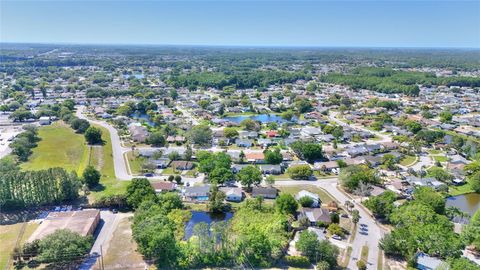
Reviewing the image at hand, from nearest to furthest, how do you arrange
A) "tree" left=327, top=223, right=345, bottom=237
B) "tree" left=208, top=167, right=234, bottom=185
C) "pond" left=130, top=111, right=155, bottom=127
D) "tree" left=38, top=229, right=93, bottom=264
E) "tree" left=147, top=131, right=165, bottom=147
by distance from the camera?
"tree" left=38, top=229, right=93, bottom=264 < "tree" left=327, top=223, right=345, bottom=237 < "tree" left=208, top=167, right=234, bottom=185 < "tree" left=147, top=131, right=165, bottom=147 < "pond" left=130, top=111, right=155, bottom=127

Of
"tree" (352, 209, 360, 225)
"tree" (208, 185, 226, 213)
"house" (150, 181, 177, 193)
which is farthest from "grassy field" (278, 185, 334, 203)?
"house" (150, 181, 177, 193)

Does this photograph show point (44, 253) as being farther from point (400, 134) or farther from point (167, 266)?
point (400, 134)

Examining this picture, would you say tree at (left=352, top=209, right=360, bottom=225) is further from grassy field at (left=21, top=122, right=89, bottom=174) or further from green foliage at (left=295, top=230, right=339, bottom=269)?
grassy field at (left=21, top=122, right=89, bottom=174)

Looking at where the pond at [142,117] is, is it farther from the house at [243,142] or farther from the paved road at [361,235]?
the paved road at [361,235]

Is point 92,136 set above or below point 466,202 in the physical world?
above

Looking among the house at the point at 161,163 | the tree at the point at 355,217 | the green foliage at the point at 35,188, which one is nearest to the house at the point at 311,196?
the tree at the point at 355,217

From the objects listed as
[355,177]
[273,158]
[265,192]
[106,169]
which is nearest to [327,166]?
[355,177]

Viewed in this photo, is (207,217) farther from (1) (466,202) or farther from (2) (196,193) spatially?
(1) (466,202)
